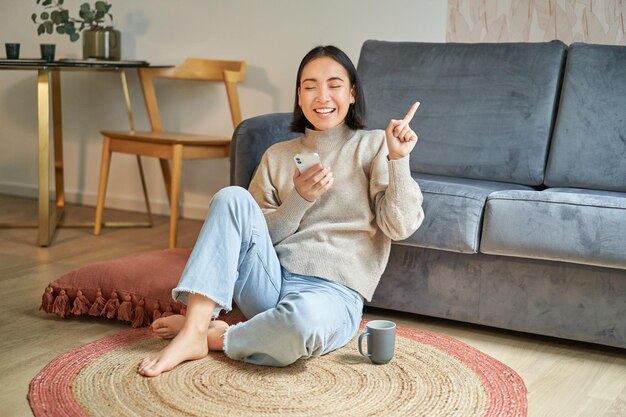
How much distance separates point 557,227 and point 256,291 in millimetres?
784

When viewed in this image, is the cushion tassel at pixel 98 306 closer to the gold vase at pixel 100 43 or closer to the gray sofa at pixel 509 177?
the gray sofa at pixel 509 177

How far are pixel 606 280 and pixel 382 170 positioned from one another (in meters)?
0.65

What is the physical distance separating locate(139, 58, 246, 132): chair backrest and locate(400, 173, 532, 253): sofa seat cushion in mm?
1428

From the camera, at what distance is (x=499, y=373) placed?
2100mm

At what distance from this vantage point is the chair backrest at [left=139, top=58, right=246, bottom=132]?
3.64 metres

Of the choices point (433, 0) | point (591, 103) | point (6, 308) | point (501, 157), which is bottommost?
point (6, 308)

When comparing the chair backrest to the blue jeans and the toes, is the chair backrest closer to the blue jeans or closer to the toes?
the blue jeans

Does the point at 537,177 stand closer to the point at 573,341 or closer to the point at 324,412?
the point at 573,341

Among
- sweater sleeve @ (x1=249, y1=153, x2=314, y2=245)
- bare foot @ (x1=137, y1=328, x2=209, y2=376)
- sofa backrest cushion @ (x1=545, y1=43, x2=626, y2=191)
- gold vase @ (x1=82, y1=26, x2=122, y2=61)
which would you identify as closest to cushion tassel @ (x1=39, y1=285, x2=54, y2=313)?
bare foot @ (x1=137, y1=328, x2=209, y2=376)

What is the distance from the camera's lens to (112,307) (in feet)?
7.97

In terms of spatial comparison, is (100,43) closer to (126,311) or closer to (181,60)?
(181,60)

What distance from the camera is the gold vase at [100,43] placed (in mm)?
3830

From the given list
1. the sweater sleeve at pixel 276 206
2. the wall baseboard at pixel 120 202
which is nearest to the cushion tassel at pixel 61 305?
the sweater sleeve at pixel 276 206

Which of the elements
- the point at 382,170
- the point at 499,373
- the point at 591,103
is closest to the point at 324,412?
the point at 499,373
